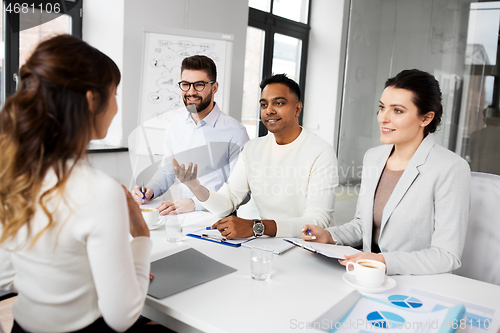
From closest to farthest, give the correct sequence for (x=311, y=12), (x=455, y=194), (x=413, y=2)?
(x=455, y=194)
(x=413, y=2)
(x=311, y=12)

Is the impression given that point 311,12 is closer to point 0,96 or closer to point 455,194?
point 0,96

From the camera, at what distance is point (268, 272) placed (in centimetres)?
119

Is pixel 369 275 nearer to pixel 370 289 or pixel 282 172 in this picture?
pixel 370 289

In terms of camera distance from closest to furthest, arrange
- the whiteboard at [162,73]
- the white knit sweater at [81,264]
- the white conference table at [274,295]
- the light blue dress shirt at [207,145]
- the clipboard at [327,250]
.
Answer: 1. the white knit sweater at [81,264]
2. the white conference table at [274,295]
3. the clipboard at [327,250]
4. the light blue dress shirt at [207,145]
5. the whiteboard at [162,73]

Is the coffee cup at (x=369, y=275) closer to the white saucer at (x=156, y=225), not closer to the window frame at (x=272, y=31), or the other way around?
the white saucer at (x=156, y=225)

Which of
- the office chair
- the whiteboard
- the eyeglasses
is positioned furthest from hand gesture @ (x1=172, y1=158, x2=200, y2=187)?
the whiteboard

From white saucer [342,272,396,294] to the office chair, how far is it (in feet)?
1.76

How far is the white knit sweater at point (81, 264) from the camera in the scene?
0.80 metres

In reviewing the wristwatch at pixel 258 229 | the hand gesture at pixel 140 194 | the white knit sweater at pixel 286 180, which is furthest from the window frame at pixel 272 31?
the wristwatch at pixel 258 229

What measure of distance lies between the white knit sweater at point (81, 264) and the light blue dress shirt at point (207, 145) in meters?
1.61

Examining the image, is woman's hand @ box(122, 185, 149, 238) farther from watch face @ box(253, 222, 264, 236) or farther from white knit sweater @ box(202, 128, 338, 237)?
white knit sweater @ box(202, 128, 338, 237)

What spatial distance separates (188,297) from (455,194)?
98 centimetres

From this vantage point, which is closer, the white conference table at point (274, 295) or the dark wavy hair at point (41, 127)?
the dark wavy hair at point (41, 127)

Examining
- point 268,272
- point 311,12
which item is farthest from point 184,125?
point 311,12
